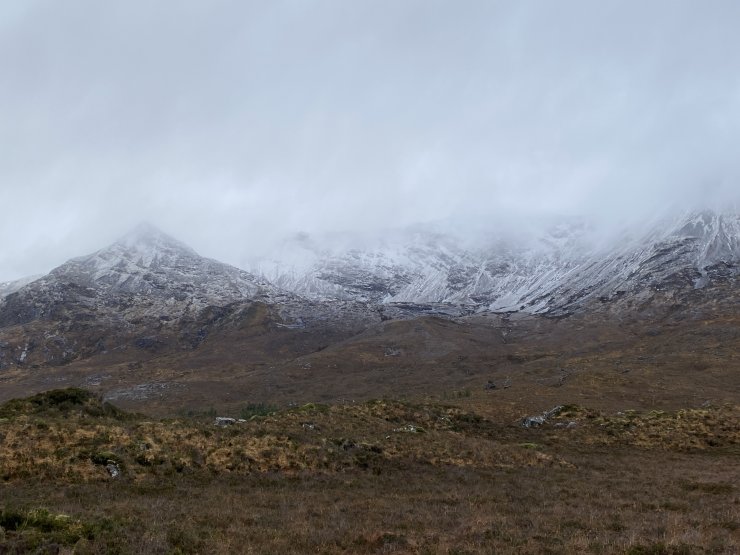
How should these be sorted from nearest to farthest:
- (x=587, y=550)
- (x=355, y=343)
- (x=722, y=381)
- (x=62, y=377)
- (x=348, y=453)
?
(x=587, y=550)
(x=348, y=453)
(x=722, y=381)
(x=62, y=377)
(x=355, y=343)

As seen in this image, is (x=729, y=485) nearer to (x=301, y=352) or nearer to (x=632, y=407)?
(x=632, y=407)

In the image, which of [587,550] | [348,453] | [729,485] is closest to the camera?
[587,550]

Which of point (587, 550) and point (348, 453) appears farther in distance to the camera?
point (348, 453)

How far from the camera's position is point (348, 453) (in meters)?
30.9

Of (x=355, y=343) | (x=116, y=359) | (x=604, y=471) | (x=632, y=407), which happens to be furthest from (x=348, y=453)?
(x=116, y=359)

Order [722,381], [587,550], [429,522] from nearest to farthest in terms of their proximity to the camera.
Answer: [587,550] → [429,522] → [722,381]

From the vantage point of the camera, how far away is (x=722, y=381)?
86.2 metres

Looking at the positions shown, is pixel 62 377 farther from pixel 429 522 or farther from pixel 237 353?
pixel 429 522

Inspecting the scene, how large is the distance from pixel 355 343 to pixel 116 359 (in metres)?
Answer: 91.7

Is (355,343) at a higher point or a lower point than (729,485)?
higher

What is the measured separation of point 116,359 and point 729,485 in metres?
206

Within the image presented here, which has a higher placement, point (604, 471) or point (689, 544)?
point (689, 544)

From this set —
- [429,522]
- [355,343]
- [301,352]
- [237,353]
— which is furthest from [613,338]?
[429,522]

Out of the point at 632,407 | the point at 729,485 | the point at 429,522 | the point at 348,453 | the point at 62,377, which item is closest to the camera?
the point at 429,522
